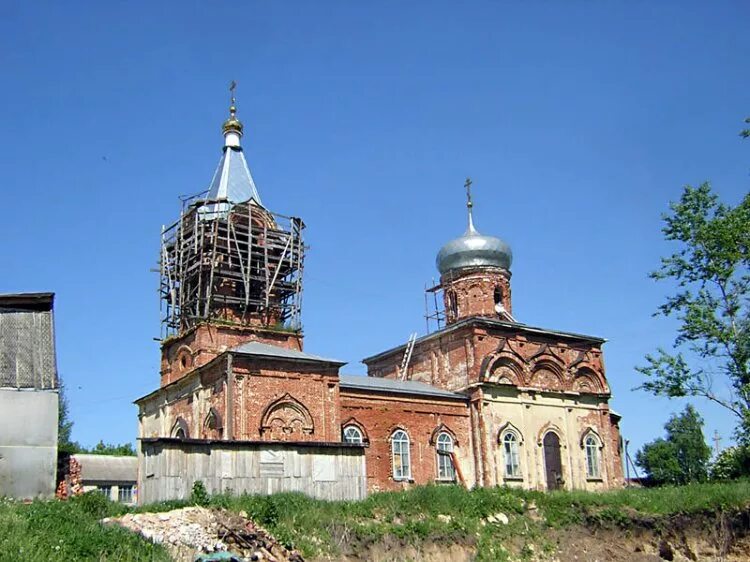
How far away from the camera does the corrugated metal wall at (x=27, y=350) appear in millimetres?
17875

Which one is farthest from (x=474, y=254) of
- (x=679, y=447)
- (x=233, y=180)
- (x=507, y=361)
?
(x=679, y=447)

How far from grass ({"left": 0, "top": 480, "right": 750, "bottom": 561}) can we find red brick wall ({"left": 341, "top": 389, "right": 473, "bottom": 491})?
5.19 meters

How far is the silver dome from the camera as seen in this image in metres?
34.2

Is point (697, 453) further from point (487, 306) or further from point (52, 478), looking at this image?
point (52, 478)

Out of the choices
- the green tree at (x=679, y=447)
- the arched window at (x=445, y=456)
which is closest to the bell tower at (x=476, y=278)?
the arched window at (x=445, y=456)

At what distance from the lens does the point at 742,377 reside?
24719 mm

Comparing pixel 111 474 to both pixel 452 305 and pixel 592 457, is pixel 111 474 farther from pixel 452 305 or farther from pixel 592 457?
pixel 592 457

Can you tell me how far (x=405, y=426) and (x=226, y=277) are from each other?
Answer: 7948 millimetres

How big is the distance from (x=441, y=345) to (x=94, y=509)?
16740 mm

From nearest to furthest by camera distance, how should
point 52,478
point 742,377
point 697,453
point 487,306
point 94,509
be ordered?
point 94,509, point 52,478, point 742,377, point 487,306, point 697,453

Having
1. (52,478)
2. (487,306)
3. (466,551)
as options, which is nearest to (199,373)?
(52,478)

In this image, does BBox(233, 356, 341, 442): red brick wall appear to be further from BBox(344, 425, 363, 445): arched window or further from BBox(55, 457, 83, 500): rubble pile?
BBox(55, 457, 83, 500): rubble pile

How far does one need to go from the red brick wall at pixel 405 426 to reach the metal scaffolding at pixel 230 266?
4278mm

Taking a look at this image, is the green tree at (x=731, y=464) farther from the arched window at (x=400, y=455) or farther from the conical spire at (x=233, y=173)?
the conical spire at (x=233, y=173)
